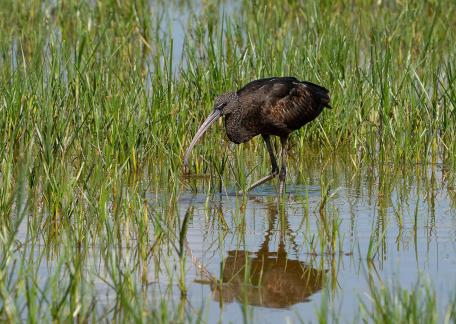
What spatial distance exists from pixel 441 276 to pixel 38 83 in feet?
11.9

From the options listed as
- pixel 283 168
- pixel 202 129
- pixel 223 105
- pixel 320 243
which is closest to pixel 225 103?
pixel 223 105

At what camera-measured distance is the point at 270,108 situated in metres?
8.77

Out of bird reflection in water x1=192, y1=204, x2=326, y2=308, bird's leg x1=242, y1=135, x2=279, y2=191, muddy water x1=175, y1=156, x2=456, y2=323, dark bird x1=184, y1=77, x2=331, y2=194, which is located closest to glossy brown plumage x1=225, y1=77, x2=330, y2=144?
dark bird x1=184, y1=77, x2=331, y2=194

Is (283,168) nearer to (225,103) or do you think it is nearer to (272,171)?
(272,171)

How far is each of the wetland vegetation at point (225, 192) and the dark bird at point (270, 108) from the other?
0.22 metres

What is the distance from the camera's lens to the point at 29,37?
12266mm

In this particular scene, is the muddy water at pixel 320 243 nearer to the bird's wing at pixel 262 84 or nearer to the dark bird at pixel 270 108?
the dark bird at pixel 270 108

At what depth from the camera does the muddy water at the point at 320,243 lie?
548 centimetres

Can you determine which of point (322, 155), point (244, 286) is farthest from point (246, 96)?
point (244, 286)

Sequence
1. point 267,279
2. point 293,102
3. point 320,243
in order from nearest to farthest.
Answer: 1. point 320,243
2. point 267,279
3. point 293,102

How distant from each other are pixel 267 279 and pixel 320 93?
3.09m

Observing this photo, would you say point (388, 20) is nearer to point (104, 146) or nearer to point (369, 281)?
point (104, 146)

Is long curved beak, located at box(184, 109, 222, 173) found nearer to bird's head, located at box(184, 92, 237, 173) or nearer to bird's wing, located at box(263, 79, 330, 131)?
bird's head, located at box(184, 92, 237, 173)

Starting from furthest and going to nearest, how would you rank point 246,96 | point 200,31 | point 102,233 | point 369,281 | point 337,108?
point 200,31 < point 337,108 < point 246,96 < point 102,233 < point 369,281
